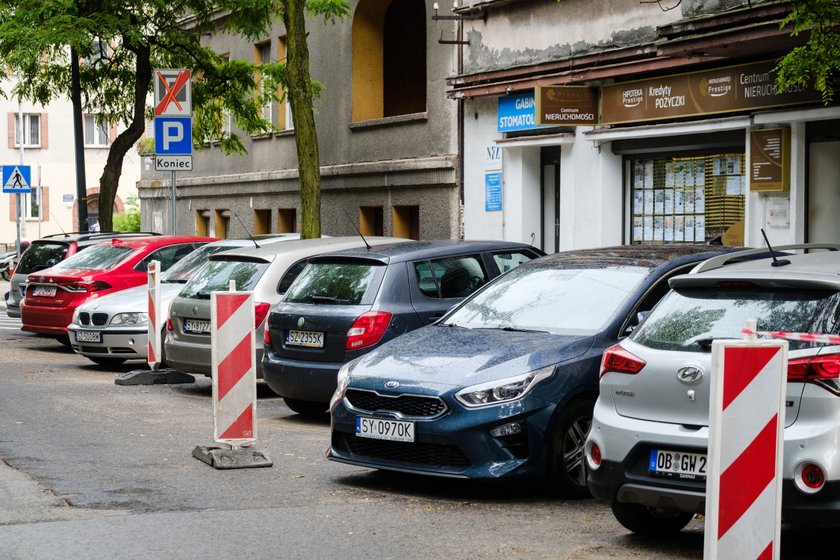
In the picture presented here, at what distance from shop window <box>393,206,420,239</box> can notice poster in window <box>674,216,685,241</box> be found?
7.29 metres

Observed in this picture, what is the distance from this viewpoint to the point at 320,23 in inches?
1104

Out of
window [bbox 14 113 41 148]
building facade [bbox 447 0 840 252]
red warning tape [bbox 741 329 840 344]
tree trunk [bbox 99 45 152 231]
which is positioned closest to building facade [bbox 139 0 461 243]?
building facade [bbox 447 0 840 252]

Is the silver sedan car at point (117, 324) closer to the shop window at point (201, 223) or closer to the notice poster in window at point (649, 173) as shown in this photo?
the notice poster in window at point (649, 173)

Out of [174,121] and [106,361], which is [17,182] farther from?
[106,361]

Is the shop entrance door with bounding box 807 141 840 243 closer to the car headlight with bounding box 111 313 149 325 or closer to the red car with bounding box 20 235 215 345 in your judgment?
the car headlight with bounding box 111 313 149 325

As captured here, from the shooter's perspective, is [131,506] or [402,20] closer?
[131,506]

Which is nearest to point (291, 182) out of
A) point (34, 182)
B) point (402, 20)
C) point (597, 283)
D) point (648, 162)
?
point (402, 20)

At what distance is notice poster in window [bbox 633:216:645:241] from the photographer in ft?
64.6

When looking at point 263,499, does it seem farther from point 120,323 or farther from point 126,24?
point 126,24

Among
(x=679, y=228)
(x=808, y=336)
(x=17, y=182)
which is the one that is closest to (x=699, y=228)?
(x=679, y=228)

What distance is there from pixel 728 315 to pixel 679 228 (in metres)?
12.3

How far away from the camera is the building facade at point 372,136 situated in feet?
78.2

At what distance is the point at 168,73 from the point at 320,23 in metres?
8.57

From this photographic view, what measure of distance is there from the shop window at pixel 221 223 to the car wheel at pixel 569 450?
→ 86.1 ft
